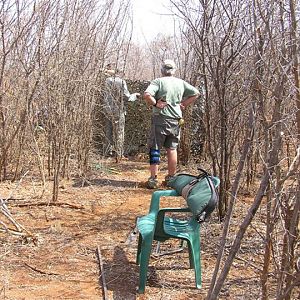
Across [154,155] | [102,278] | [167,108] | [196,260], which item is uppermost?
[167,108]

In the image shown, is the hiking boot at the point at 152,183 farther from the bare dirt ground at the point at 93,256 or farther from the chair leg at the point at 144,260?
the chair leg at the point at 144,260

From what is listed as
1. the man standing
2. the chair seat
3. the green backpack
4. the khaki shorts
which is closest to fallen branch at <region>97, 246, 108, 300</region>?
the chair seat

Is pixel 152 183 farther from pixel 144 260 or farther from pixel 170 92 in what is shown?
pixel 144 260

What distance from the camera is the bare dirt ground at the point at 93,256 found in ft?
10.4

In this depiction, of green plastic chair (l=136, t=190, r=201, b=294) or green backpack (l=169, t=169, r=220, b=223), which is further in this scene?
green plastic chair (l=136, t=190, r=201, b=294)

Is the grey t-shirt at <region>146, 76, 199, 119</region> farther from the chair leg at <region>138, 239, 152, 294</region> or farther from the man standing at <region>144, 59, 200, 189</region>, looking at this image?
the chair leg at <region>138, 239, 152, 294</region>

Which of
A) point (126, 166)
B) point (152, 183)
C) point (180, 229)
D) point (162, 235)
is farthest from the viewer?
point (126, 166)

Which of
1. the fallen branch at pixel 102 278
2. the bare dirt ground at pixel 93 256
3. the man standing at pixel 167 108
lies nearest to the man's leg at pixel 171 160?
the man standing at pixel 167 108

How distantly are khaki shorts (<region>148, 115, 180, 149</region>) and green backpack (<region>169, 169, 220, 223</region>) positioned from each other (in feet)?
7.75

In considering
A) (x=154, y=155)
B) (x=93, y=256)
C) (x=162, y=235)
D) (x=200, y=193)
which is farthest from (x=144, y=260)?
(x=154, y=155)

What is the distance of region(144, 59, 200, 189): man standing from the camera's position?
5.91 meters

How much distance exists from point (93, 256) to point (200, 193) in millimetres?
1102

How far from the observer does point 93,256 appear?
3.79 meters

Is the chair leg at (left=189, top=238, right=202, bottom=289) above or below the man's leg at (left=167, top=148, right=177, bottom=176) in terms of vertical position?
below
